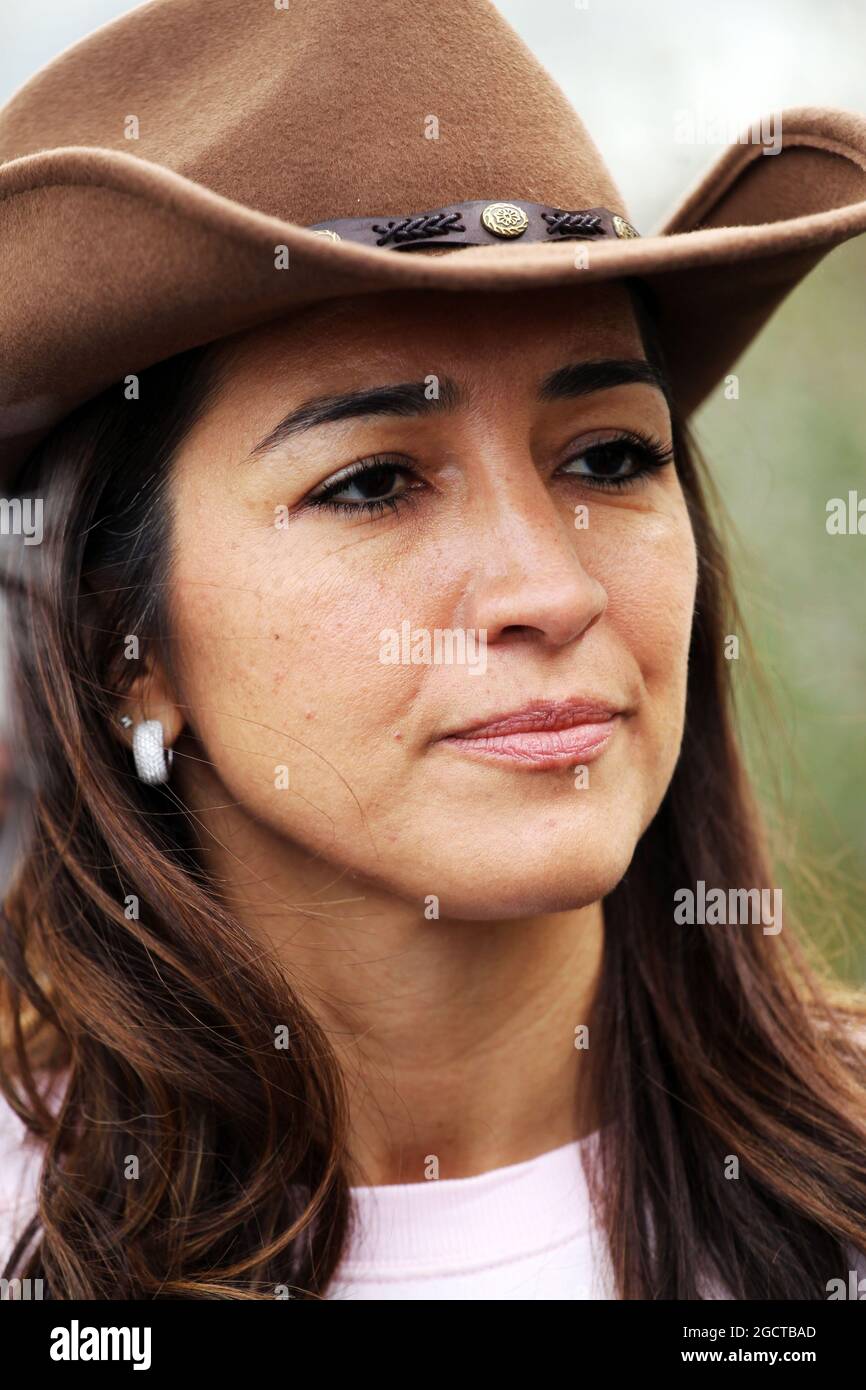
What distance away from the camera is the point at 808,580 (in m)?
4.64

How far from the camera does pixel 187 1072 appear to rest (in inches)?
77.1

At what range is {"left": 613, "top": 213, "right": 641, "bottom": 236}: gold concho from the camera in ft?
6.25

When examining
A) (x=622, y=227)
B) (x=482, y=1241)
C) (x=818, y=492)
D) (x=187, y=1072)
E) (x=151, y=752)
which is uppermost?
(x=818, y=492)

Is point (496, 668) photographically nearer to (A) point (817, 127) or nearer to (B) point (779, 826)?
(A) point (817, 127)

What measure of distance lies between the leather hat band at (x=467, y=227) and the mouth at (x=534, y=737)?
61cm

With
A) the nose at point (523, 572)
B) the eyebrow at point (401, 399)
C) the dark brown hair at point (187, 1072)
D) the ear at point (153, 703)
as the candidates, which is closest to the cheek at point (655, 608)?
the nose at point (523, 572)

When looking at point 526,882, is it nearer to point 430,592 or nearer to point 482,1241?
point 430,592

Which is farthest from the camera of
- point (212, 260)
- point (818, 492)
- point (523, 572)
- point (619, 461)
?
point (818, 492)

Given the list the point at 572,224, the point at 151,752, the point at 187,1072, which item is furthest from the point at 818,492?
the point at 187,1072

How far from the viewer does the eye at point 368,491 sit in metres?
1.77

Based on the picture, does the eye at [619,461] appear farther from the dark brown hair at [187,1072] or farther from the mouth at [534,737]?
the mouth at [534,737]

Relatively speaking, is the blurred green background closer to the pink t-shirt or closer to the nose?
the pink t-shirt

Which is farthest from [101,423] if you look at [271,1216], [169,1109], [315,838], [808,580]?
[808,580]

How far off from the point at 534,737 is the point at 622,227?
76 centimetres
